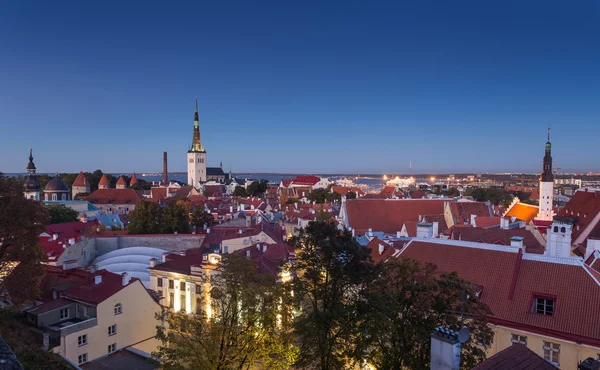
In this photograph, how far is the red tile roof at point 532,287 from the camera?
53.4ft

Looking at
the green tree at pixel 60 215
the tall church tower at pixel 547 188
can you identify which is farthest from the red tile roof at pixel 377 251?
the green tree at pixel 60 215

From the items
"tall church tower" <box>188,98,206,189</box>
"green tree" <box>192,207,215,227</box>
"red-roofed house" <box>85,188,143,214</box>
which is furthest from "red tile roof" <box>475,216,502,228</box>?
"tall church tower" <box>188,98,206,189</box>

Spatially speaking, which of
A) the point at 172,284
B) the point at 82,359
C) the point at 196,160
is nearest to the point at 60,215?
the point at 172,284

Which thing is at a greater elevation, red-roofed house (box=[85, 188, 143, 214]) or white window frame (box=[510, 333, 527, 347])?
white window frame (box=[510, 333, 527, 347])

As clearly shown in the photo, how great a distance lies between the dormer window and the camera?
17.3 m

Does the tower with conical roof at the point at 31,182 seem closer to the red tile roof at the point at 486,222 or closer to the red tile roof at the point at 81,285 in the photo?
the red tile roof at the point at 81,285

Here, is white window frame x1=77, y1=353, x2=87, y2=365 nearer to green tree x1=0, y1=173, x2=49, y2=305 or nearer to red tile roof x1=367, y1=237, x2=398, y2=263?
green tree x1=0, y1=173, x2=49, y2=305

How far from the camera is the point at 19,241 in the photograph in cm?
1905

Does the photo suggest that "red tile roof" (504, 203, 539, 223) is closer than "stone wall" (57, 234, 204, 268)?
No

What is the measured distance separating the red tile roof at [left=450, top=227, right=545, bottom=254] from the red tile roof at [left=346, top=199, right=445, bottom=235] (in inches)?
806

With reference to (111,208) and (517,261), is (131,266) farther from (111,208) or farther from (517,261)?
(111,208)

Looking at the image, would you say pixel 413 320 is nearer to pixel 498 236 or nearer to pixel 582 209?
pixel 498 236

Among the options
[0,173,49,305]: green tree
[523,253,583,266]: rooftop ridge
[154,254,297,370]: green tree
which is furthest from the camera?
[0,173,49,305]: green tree

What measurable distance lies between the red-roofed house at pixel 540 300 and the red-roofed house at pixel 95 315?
17725mm
